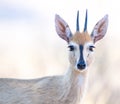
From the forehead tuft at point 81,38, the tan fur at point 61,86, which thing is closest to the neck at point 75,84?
the tan fur at point 61,86

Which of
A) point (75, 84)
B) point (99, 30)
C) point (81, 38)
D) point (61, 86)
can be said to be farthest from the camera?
point (99, 30)

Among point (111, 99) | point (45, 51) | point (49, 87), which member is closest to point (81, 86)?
point (49, 87)

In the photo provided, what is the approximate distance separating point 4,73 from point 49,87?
11.0ft

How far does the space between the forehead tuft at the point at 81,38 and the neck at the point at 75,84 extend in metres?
0.35

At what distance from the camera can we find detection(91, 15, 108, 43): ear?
10256 millimetres

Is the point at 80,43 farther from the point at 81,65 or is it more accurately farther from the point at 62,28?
the point at 62,28

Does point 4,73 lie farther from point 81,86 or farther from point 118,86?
point 81,86

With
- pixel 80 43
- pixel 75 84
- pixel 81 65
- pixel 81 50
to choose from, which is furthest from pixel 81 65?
pixel 75 84

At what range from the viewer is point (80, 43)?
32.7ft

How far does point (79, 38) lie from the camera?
10.0 metres

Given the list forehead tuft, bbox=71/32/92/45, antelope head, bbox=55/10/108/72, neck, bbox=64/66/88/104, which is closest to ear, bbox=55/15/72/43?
antelope head, bbox=55/10/108/72

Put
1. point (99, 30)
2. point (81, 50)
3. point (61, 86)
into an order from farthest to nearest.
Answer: point (99, 30), point (61, 86), point (81, 50)

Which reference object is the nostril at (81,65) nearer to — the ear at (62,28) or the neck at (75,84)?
the neck at (75,84)

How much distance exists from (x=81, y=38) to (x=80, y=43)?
8cm
